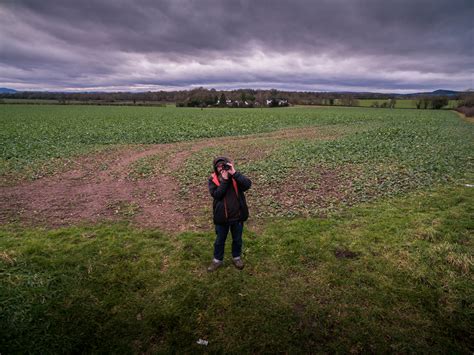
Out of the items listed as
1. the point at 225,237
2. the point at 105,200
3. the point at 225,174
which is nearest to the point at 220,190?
the point at 225,174

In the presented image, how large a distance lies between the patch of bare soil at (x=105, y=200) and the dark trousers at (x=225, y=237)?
6.35ft

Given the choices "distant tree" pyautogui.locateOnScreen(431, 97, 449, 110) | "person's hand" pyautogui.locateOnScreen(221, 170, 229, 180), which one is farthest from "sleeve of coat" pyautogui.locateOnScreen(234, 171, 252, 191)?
"distant tree" pyautogui.locateOnScreen(431, 97, 449, 110)

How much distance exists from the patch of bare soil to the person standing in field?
6.76ft

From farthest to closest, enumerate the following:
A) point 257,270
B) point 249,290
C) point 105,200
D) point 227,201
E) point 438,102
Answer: point 438,102 < point 105,200 < point 257,270 < point 227,201 < point 249,290

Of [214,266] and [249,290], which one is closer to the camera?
[249,290]

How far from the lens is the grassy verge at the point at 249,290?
13.0 ft

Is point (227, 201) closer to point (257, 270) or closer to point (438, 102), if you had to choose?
point (257, 270)

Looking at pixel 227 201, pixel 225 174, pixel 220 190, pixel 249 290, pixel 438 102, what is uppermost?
pixel 438 102

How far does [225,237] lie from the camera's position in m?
5.51

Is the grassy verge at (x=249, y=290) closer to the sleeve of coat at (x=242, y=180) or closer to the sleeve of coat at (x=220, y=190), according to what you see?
the sleeve of coat at (x=220, y=190)

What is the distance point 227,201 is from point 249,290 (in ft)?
5.71

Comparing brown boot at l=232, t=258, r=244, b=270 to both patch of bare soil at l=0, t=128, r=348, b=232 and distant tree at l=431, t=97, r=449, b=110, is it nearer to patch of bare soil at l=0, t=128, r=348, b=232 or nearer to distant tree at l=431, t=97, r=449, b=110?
patch of bare soil at l=0, t=128, r=348, b=232

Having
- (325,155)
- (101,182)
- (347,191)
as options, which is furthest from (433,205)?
(101,182)

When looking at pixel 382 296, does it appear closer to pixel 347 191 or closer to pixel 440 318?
pixel 440 318
